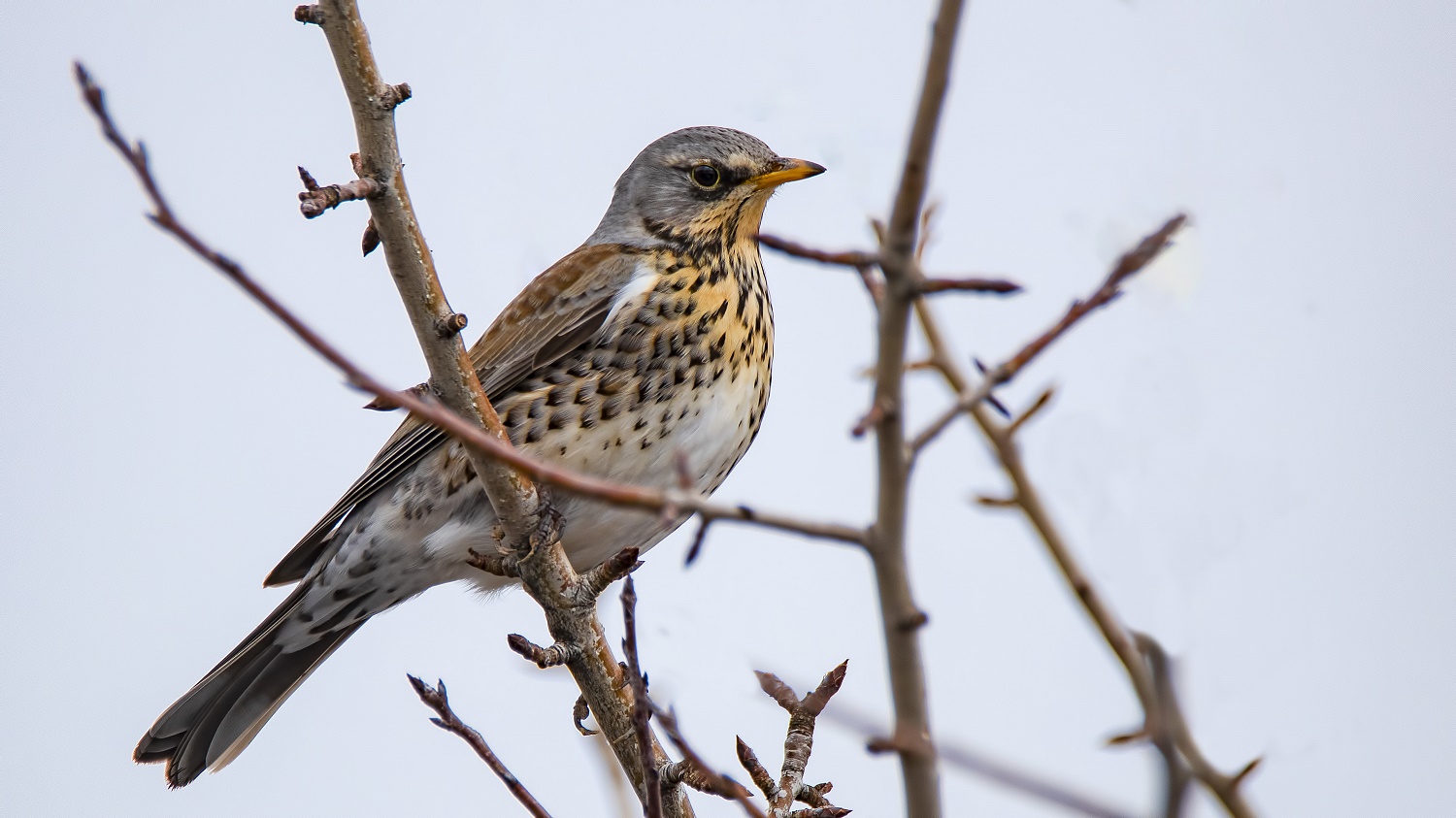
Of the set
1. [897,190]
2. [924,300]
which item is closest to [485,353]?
[924,300]

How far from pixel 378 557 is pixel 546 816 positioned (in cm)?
232

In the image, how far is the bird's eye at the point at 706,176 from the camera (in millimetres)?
6070

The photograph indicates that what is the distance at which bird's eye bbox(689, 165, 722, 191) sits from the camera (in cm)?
607

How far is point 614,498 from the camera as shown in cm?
190

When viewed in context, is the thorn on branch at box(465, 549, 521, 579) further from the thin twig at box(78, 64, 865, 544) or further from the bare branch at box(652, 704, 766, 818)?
the thin twig at box(78, 64, 865, 544)

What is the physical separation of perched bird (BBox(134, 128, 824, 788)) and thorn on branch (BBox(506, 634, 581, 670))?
0.84m

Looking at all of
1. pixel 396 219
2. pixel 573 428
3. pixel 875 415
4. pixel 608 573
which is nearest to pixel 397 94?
pixel 396 219

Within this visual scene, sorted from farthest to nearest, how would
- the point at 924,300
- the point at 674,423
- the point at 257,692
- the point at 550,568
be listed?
the point at 257,692 < the point at 674,423 < the point at 550,568 < the point at 924,300

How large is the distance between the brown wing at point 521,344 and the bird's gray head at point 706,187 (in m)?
0.27

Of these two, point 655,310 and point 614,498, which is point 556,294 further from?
point 614,498

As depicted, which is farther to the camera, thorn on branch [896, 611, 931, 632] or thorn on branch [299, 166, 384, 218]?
thorn on branch [299, 166, 384, 218]

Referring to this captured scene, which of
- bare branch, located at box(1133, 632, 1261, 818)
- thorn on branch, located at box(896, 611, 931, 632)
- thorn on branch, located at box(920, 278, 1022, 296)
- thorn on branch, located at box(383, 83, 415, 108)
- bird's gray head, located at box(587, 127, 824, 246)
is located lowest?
bare branch, located at box(1133, 632, 1261, 818)

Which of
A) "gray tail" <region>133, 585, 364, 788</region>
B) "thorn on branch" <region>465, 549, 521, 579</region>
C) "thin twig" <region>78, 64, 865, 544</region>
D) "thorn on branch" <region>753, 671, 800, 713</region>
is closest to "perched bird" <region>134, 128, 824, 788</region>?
"gray tail" <region>133, 585, 364, 788</region>

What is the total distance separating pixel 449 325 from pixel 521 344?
1.83 m
